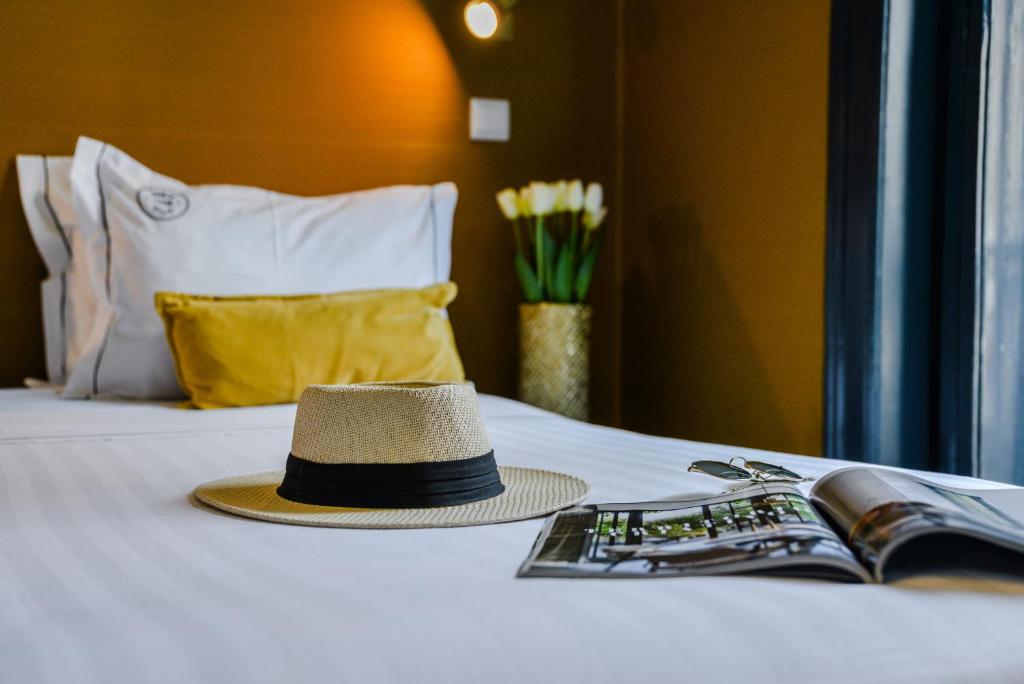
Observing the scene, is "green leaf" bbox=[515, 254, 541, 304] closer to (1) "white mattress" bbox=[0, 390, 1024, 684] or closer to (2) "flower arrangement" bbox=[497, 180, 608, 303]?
(2) "flower arrangement" bbox=[497, 180, 608, 303]

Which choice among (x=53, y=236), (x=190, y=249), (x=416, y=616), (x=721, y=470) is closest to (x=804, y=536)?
(x=416, y=616)

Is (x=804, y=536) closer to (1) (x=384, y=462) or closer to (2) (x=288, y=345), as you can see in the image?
(1) (x=384, y=462)

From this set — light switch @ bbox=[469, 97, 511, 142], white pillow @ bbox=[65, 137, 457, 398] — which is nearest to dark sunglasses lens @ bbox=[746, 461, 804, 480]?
white pillow @ bbox=[65, 137, 457, 398]

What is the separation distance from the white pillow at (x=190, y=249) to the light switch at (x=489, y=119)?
488 mm

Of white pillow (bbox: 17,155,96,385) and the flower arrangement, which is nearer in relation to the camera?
white pillow (bbox: 17,155,96,385)

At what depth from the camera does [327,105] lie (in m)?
2.71

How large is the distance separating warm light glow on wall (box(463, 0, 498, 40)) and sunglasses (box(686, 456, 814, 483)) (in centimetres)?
167

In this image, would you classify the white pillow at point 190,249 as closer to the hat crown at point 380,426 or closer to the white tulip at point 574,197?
the white tulip at point 574,197

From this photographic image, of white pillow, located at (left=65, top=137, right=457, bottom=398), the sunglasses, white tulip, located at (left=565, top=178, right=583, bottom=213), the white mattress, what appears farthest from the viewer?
white tulip, located at (left=565, top=178, right=583, bottom=213)

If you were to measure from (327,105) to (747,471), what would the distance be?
183 cm

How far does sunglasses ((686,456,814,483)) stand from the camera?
1214 mm

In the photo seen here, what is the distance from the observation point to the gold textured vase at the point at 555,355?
261 centimetres

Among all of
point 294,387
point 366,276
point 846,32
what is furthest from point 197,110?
point 846,32

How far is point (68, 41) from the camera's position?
2438 mm
